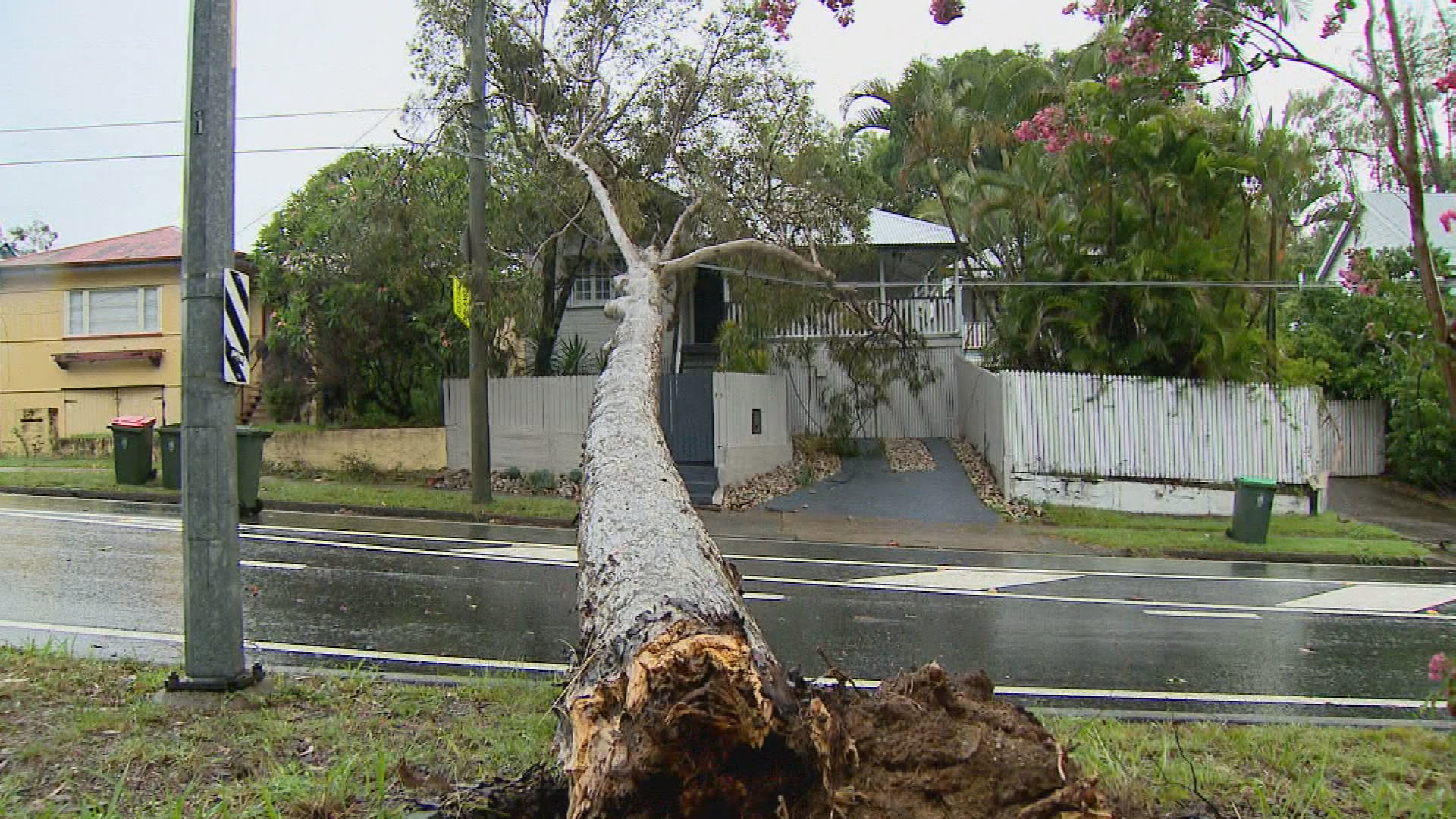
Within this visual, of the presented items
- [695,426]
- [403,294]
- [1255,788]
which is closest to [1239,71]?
[1255,788]

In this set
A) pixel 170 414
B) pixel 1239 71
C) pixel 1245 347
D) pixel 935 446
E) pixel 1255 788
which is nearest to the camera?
pixel 1255 788

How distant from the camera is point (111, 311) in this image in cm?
2264

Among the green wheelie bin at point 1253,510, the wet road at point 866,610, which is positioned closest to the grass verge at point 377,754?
the wet road at point 866,610

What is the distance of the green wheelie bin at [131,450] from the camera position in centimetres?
1590

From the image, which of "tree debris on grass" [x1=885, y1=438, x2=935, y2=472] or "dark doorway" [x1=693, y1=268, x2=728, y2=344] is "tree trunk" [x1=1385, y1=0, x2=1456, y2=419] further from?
"dark doorway" [x1=693, y1=268, x2=728, y2=344]

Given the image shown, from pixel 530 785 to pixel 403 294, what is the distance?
1470 cm

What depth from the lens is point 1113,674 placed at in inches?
267

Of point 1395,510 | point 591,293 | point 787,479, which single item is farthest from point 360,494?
point 1395,510

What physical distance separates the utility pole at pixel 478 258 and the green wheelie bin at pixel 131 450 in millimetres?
5328

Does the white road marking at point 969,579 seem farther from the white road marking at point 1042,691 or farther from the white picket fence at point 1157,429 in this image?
the white picket fence at point 1157,429

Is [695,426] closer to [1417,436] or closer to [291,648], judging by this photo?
[291,648]

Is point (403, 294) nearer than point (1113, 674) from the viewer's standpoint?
No

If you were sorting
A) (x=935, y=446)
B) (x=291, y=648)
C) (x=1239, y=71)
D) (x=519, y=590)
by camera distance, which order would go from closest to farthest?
1. (x=1239, y=71)
2. (x=291, y=648)
3. (x=519, y=590)
4. (x=935, y=446)

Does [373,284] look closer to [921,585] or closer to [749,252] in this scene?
[749,252]
